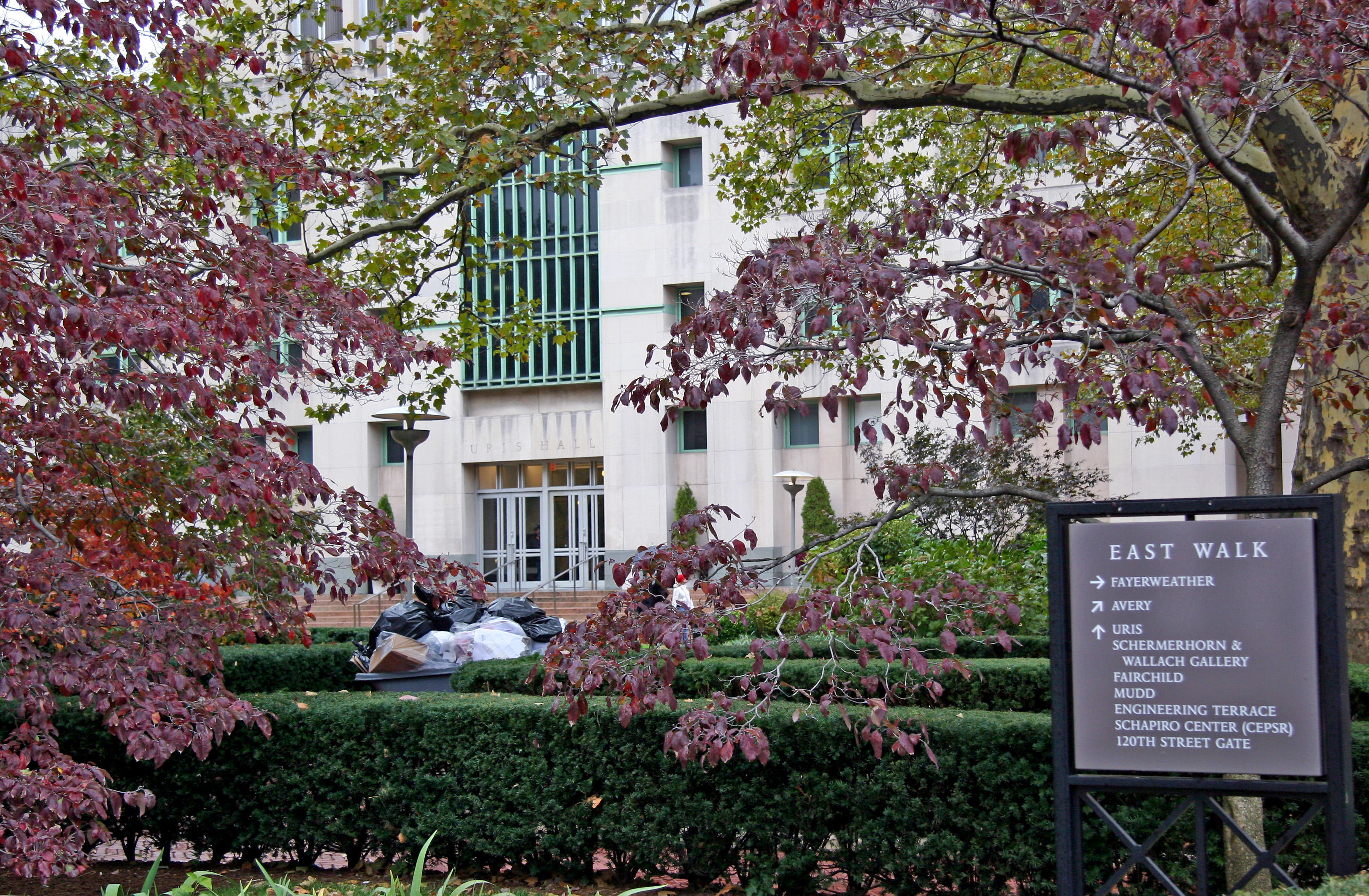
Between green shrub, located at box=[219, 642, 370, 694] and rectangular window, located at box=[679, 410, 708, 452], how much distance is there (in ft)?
64.7

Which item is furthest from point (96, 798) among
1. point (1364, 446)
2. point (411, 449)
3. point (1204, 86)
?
point (411, 449)

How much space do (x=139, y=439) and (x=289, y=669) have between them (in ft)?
18.4

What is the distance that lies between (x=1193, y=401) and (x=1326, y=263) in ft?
11.9

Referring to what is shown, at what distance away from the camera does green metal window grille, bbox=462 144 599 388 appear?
33.1 meters

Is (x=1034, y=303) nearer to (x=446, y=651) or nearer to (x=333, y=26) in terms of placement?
(x=446, y=651)

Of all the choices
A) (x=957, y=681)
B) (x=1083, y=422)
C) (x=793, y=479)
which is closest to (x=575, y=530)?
(x=793, y=479)

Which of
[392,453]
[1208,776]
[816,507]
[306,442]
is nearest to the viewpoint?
[1208,776]

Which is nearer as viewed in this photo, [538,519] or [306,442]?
[538,519]

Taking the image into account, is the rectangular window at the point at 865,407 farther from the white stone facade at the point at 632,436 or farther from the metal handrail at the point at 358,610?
the metal handrail at the point at 358,610

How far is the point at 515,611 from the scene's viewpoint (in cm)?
1330

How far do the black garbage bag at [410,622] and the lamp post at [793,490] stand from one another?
13343mm

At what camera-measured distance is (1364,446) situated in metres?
7.09

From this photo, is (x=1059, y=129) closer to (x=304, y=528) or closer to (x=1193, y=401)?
(x=1193, y=401)

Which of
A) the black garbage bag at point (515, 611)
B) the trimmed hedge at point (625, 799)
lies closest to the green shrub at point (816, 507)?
the black garbage bag at point (515, 611)
